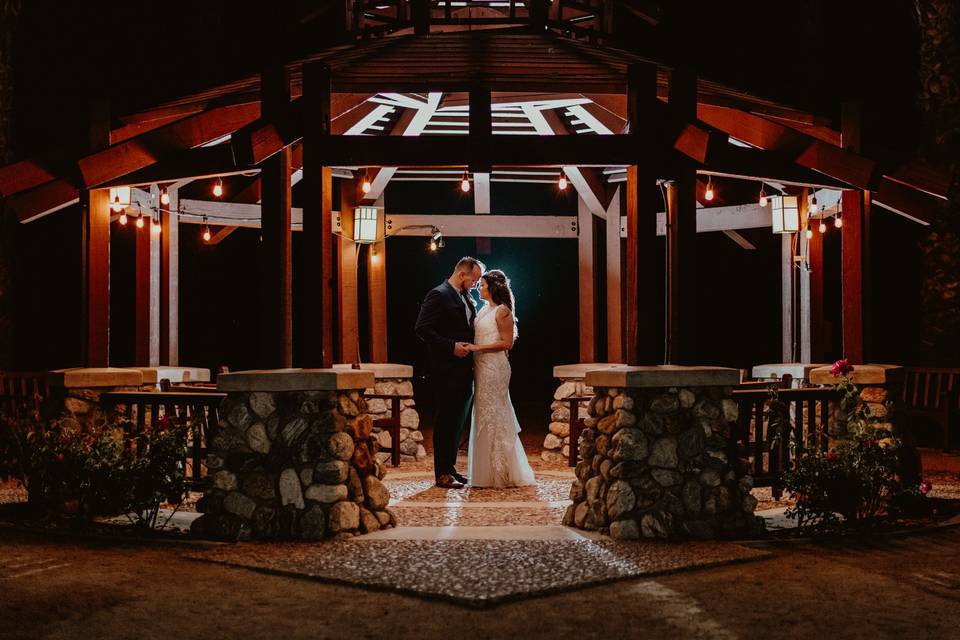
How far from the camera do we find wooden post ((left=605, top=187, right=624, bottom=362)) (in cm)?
1213

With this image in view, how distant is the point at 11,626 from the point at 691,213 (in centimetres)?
512

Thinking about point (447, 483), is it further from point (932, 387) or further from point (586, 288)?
point (932, 387)

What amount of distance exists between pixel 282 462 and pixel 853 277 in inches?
201

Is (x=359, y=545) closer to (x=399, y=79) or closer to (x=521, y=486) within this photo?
(x=521, y=486)

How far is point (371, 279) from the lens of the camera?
493 inches

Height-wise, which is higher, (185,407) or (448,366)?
(448,366)

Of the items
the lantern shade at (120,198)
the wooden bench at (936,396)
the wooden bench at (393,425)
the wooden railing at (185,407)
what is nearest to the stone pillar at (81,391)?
the wooden railing at (185,407)

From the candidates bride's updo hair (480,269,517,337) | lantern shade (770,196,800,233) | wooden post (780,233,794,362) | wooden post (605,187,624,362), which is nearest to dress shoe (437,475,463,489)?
bride's updo hair (480,269,517,337)

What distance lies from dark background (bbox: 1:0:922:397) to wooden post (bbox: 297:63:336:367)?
25.9 feet

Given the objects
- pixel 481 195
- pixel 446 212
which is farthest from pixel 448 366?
pixel 446 212

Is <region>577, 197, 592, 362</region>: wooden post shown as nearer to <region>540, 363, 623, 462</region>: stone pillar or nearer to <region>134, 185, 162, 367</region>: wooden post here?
<region>540, 363, 623, 462</region>: stone pillar

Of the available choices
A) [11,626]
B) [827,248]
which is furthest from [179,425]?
[827,248]

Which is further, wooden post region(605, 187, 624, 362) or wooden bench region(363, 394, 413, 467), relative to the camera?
wooden post region(605, 187, 624, 362)

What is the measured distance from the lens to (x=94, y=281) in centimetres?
841
